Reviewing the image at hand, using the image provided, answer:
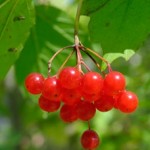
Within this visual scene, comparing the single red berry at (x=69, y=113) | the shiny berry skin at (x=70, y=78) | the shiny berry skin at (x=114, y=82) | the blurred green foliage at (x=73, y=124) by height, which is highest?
the shiny berry skin at (x=70, y=78)

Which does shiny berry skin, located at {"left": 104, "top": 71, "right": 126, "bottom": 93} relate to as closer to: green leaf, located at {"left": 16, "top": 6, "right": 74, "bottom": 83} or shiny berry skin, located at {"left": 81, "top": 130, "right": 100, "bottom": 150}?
shiny berry skin, located at {"left": 81, "top": 130, "right": 100, "bottom": 150}

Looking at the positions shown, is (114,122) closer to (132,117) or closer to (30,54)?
(132,117)

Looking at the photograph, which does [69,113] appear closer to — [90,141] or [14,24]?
[90,141]

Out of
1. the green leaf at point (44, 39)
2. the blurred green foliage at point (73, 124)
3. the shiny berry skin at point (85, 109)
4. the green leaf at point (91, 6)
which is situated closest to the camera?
the shiny berry skin at point (85, 109)

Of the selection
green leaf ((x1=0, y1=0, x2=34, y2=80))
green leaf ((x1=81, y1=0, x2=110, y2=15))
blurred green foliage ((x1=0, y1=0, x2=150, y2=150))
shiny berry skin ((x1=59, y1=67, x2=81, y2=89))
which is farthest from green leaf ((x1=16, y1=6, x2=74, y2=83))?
shiny berry skin ((x1=59, y1=67, x2=81, y2=89))

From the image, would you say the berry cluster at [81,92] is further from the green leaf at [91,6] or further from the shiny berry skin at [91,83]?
the green leaf at [91,6]

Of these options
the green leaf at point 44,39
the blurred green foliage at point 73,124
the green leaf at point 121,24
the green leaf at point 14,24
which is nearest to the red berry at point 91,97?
the green leaf at point 121,24
